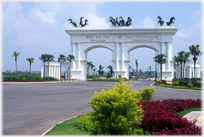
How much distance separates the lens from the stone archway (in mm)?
56797

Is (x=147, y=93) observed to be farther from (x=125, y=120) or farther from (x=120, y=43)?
(x=120, y=43)

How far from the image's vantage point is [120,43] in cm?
5903

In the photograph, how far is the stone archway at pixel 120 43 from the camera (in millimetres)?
56797

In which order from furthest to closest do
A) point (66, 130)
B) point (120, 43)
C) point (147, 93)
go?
point (120, 43) < point (147, 93) < point (66, 130)

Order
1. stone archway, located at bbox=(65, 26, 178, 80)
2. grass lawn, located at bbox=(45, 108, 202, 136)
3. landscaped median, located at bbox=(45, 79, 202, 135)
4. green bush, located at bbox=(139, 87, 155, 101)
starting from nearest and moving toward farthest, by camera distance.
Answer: landscaped median, located at bbox=(45, 79, 202, 135)
grass lawn, located at bbox=(45, 108, 202, 136)
green bush, located at bbox=(139, 87, 155, 101)
stone archway, located at bbox=(65, 26, 178, 80)

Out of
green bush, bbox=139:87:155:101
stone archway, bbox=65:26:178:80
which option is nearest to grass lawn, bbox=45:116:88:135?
green bush, bbox=139:87:155:101

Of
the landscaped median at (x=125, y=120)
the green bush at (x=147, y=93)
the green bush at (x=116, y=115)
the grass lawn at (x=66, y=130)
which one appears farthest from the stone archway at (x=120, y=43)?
the green bush at (x=116, y=115)

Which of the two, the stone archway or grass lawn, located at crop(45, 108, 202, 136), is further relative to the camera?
the stone archway

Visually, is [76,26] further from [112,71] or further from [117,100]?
[117,100]

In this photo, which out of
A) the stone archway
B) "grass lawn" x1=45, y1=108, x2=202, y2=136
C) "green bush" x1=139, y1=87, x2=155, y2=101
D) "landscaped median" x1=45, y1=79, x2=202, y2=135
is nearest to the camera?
"landscaped median" x1=45, y1=79, x2=202, y2=135

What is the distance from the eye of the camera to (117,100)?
6418mm

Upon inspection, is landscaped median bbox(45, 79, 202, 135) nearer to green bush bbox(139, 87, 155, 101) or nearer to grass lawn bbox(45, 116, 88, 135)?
grass lawn bbox(45, 116, 88, 135)

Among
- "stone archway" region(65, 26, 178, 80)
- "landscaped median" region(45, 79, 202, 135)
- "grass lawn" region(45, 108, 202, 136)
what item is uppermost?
"stone archway" region(65, 26, 178, 80)

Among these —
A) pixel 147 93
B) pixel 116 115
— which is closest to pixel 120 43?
pixel 147 93
